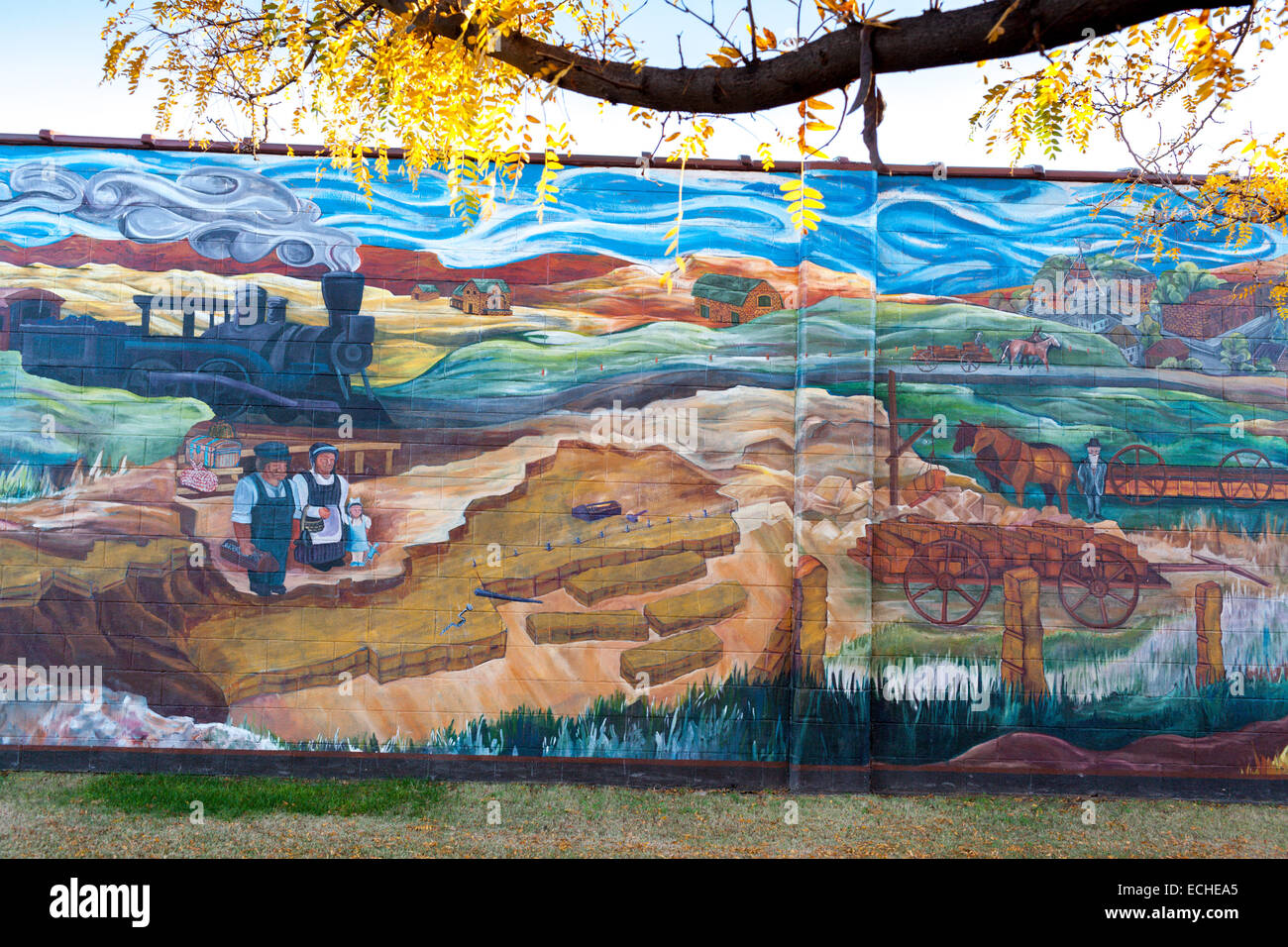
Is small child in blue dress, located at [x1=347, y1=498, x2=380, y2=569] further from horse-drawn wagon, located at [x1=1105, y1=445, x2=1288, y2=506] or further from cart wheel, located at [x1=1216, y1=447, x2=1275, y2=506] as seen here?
cart wheel, located at [x1=1216, y1=447, x2=1275, y2=506]

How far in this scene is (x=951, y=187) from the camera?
5.75 m

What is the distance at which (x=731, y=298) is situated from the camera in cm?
562

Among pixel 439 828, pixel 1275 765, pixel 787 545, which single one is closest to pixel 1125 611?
pixel 1275 765

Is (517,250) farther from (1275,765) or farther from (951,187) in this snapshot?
(1275,765)

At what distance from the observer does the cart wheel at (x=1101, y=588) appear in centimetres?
553

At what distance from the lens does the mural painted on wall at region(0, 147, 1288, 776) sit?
542 centimetres

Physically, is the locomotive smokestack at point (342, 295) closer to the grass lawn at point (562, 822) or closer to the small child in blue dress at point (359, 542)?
the small child in blue dress at point (359, 542)

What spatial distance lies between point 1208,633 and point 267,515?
19.7 feet

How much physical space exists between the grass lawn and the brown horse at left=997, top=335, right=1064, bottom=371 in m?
2.76

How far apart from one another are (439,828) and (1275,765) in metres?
5.14

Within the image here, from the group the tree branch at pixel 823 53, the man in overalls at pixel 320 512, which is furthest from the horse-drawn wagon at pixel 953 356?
the man in overalls at pixel 320 512

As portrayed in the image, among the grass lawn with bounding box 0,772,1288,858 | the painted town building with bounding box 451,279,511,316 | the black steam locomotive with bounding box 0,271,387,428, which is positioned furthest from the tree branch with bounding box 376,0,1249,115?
the grass lawn with bounding box 0,772,1288,858

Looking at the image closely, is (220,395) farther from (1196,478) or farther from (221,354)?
(1196,478)

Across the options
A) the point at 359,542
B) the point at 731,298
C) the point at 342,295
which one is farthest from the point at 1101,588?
the point at 342,295
